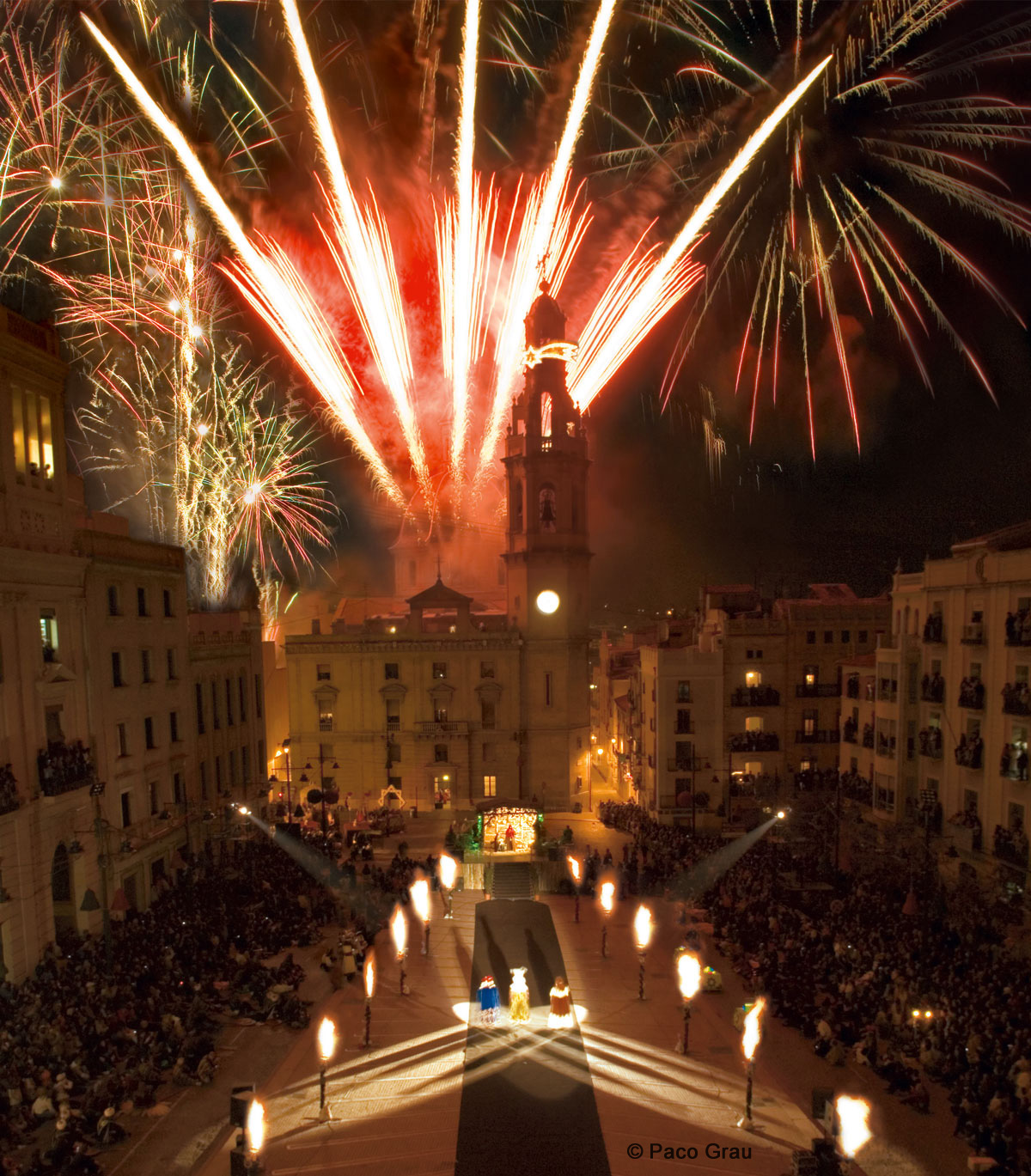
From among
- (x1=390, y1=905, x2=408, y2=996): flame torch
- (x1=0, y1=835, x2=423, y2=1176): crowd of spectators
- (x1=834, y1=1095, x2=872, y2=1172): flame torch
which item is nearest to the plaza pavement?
(x1=390, y1=905, x2=408, y2=996): flame torch

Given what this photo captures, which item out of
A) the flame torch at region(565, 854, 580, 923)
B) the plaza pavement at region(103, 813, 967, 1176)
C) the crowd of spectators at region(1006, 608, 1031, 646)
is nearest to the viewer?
the plaza pavement at region(103, 813, 967, 1176)

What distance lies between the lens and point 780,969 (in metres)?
23.9

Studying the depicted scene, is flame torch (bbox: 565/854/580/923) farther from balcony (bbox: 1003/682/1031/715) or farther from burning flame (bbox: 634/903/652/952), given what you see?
balcony (bbox: 1003/682/1031/715)

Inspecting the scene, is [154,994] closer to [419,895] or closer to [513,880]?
[419,895]

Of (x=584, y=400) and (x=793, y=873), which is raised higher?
(x=584, y=400)

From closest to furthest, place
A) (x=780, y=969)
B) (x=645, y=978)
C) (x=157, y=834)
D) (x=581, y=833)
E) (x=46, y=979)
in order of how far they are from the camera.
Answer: (x=46, y=979), (x=780, y=969), (x=645, y=978), (x=157, y=834), (x=581, y=833)

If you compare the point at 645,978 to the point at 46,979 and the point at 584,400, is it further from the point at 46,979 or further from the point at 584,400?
the point at 584,400

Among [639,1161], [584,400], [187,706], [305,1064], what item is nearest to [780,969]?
[639,1161]

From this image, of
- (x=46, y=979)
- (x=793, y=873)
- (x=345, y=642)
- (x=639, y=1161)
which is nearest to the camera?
(x=639, y=1161)

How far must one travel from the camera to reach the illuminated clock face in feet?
165

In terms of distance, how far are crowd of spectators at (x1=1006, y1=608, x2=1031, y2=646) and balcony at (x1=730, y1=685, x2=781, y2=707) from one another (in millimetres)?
17049

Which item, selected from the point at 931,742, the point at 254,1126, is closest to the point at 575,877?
the point at 931,742

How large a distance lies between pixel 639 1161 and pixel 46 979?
14.7m

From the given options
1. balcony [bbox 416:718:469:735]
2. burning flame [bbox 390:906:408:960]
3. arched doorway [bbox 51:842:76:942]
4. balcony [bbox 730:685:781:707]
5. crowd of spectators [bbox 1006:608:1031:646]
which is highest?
crowd of spectators [bbox 1006:608:1031:646]
